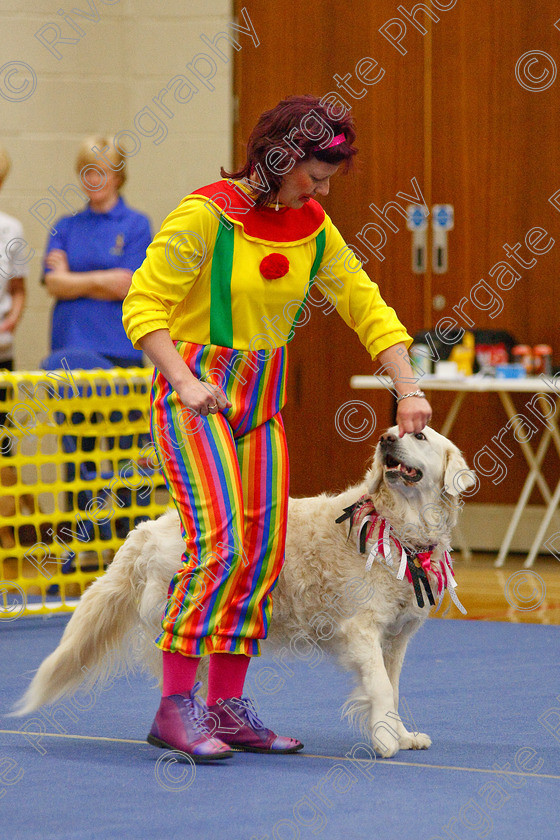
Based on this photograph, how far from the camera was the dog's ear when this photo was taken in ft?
9.87

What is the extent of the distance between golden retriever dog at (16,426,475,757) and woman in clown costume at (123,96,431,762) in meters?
0.21

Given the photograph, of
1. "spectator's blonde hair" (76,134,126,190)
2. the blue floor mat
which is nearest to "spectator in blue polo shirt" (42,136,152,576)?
"spectator's blonde hair" (76,134,126,190)

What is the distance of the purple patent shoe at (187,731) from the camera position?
267 centimetres

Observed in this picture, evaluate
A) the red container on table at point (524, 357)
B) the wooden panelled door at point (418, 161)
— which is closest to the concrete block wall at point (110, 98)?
the wooden panelled door at point (418, 161)

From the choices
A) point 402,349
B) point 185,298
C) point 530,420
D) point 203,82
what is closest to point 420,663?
point 402,349

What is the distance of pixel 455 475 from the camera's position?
301 cm

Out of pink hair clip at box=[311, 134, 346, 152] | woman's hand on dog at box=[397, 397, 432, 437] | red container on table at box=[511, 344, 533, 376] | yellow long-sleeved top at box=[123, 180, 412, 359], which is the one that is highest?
pink hair clip at box=[311, 134, 346, 152]

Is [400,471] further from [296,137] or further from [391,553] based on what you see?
[296,137]

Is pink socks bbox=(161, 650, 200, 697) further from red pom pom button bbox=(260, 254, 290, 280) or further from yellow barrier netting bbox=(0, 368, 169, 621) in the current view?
yellow barrier netting bbox=(0, 368, 169, 621)

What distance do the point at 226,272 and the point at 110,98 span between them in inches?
187

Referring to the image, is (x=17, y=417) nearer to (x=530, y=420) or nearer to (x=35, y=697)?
(x=35, y=697)

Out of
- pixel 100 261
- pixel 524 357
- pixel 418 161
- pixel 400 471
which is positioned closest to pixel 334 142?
pixel 400 471

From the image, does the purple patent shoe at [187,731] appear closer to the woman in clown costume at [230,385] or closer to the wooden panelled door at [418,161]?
the woman in clown costume at [230,385]

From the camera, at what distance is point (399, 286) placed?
6.62 meters
